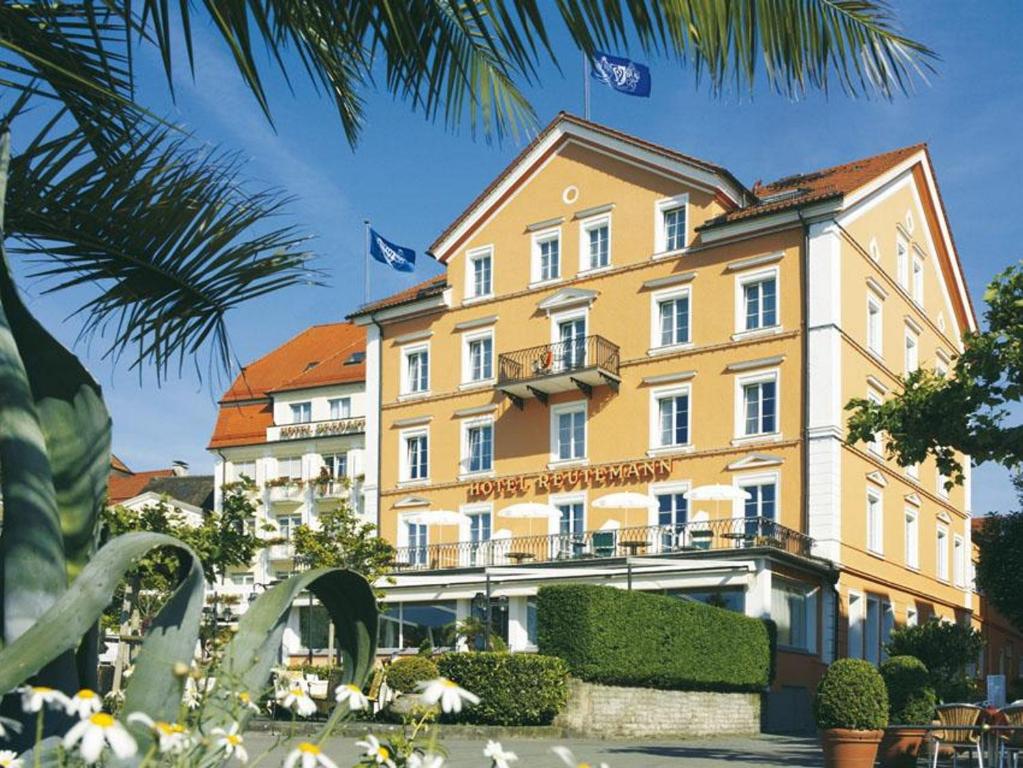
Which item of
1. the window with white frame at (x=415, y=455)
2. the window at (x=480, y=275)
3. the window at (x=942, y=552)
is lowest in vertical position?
the window at (x=942, y=552)

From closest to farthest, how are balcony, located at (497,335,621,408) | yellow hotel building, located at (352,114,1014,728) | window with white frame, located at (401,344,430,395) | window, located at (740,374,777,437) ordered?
yellow hotel building, located at (352,114,1014,728)
window, located at (740,374,777,437)
balcony, located at (497,335,621,408)
window with white frame, located at (401,344,430,395)

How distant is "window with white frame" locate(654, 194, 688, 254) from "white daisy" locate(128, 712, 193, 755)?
36.2 meters

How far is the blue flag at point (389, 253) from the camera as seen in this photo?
42.6 meters

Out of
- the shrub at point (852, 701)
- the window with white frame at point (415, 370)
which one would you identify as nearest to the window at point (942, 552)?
the window with white frame at point (415, 370)

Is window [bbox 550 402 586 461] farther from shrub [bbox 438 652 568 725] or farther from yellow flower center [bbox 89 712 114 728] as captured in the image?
yellow flower center [bbox 89 712 114 728]

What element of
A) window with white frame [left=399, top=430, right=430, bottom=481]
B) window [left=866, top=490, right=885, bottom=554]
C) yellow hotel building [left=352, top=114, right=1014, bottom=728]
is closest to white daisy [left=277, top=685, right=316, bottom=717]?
yellow hotel building [left=352, top=114, right=1014, bottom=728]

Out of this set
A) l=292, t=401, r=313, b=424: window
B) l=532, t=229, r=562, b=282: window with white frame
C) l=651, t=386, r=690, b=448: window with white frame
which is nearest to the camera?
l=651, t=386, r=690, b=448: window with white frame

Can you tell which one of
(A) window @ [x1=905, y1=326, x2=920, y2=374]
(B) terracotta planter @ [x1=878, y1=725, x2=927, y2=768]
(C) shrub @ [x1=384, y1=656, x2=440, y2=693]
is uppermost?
(A) window @ [x1=905, y1=326, x2=920, y2=374]

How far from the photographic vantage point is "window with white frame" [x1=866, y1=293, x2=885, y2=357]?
37.2 meters

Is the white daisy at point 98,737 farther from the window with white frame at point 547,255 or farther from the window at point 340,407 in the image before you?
the window at point 340,407

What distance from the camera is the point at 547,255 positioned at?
40844 millimetres

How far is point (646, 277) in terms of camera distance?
3825 cm

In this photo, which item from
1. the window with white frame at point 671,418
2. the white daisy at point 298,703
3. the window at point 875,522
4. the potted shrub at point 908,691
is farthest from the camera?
the window with white frame at point 671,418

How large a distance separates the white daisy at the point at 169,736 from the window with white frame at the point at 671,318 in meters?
35.5
